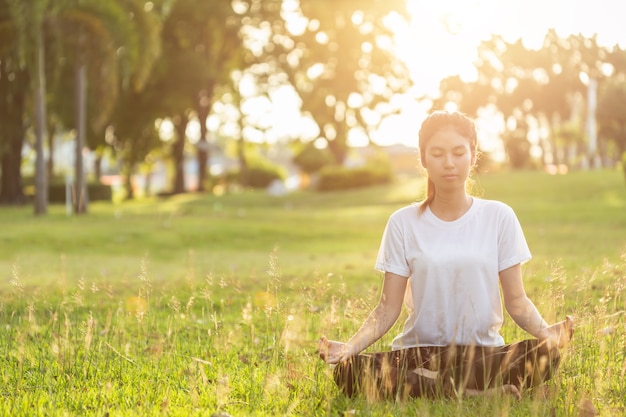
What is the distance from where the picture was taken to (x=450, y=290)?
4.39 meters

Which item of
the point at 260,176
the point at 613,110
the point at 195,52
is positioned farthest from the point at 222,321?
the point at 613,110

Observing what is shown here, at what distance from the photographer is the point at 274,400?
175 inches

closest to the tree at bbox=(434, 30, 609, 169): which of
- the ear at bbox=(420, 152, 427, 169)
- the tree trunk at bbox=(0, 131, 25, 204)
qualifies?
the tree trunk at bbox=(0, 131, 25, 204)

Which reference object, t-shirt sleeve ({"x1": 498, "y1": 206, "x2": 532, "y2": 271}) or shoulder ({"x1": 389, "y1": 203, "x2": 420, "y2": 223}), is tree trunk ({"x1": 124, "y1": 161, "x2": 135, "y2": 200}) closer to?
shoulder ({"x1": 389, "y1": 203, "x2": 420, "y2": 223})

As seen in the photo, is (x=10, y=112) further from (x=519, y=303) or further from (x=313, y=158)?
(x=519, y=303)

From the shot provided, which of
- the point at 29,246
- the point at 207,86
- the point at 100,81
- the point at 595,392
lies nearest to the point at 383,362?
the point at 595,392

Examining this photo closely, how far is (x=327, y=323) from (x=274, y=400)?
1.08 metres

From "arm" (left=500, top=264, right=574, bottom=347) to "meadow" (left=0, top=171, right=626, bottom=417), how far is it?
0.97 ft

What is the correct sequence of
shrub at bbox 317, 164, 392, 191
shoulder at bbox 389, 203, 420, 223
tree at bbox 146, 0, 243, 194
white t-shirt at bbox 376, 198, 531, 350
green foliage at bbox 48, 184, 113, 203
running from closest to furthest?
white t-shirt at bbox 376, 198, 531, 350 → shoulder at bbox 389, 203, 420, 223 → tree at bbox 146, 0, 243, 194 → green foliage at bbox 48, 184, 113, 203 → shrub at bbox 317, 164, 392, 191

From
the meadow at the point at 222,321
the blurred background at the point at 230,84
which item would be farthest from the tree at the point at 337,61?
the meadow at the point at 222,321

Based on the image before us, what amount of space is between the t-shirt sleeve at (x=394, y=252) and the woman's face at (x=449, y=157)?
12.4 inches

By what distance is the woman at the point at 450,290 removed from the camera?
14.2ft

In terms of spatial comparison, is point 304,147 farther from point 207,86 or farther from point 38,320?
point 38,320

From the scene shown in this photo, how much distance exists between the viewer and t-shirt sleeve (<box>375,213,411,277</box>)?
4.45 meters
